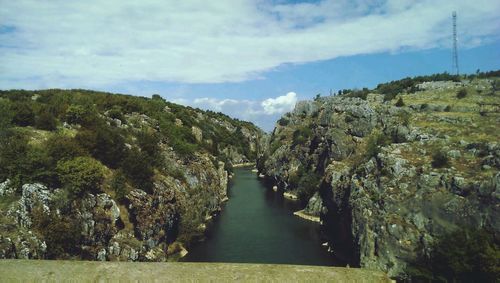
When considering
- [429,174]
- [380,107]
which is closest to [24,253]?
[429,174]

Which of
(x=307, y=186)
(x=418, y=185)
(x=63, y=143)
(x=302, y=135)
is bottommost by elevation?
(x=307, y=186)

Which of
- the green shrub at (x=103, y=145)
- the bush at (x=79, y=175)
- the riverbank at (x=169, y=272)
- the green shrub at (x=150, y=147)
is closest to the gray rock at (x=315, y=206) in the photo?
the green shrub at (x=150, y=147)

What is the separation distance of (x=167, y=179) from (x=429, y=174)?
36.1 m

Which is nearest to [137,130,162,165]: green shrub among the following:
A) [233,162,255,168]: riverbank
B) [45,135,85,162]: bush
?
[45,135,85,162]: bush

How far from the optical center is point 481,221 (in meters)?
43.4

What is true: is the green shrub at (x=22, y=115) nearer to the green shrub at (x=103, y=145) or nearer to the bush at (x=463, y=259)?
the green shrub at (x=103, y=145)

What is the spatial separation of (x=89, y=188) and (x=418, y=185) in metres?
40.3

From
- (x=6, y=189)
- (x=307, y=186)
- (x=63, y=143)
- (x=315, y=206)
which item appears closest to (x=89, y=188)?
(x=63, y=143)

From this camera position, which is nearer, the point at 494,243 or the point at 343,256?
the point at 494,243

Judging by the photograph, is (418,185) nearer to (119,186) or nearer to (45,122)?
(119,186)

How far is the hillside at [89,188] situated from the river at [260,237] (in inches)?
164

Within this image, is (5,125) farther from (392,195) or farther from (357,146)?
(357,146)

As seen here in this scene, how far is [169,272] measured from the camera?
7.74 metres

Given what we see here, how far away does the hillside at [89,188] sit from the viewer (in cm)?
3257
